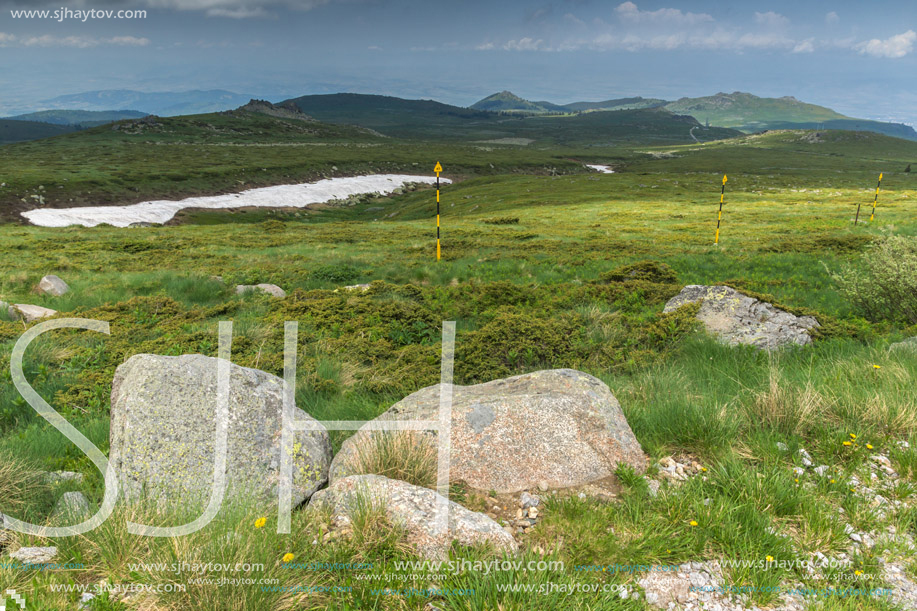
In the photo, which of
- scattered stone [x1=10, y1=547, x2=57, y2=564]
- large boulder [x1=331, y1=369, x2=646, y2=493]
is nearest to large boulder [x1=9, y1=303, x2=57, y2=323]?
scattered stone [x1=10, y1=547, x2=57, y2=564]

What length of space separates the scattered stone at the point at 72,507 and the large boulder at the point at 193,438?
0.30 metres

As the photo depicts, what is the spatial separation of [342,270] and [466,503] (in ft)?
49.2

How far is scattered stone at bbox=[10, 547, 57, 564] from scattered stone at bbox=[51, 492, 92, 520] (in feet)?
0.83

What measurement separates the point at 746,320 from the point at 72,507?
9457 millimetres

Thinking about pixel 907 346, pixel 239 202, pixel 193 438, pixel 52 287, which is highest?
pixel 907 346

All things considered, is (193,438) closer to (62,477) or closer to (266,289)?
(62,477)

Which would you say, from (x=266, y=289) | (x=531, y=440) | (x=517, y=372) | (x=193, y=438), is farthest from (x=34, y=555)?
(x=266, y=289)

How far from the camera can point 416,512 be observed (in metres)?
3.45

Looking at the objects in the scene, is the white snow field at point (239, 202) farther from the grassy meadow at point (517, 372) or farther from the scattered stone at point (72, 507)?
the scattered stone at point (72, 507)

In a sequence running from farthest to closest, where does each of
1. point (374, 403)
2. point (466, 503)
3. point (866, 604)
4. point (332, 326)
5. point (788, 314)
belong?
point (332, 326) → point (788, 314) → point (374, 403) → point (466, 503) → point (866, 604)

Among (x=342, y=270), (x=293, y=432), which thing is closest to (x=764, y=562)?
(x=293, y=432)

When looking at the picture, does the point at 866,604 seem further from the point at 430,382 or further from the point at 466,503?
the point at 430,382

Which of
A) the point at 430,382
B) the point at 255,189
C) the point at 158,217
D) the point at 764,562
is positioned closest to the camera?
the point at 764,562

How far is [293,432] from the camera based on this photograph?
14.9ft
